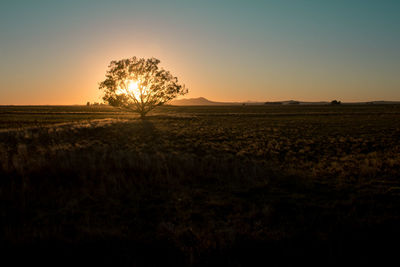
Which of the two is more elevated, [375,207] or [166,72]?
[166,72]

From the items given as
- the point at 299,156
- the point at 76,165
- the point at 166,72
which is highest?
the point at 166,72

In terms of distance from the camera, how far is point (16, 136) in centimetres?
1827

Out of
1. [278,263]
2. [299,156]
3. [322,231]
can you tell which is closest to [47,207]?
[278,263]

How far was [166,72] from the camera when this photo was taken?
158 ft

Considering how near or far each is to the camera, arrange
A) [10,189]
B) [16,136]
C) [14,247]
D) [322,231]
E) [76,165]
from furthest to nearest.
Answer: [16,136], [76,165], [10,189], [322,231], [14,247]

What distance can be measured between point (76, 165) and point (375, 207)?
8988 mm

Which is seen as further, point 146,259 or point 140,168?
point 140,168

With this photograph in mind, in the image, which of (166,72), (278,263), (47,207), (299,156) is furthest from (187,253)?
(166,72)

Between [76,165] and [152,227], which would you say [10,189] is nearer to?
[76,165]

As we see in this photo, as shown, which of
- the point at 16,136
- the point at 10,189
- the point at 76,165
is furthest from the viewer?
the point at 16,136

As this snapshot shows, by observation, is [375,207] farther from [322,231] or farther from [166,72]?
[166,72]

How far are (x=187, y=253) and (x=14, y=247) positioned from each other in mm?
2985

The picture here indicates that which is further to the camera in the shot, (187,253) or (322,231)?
(322,231)

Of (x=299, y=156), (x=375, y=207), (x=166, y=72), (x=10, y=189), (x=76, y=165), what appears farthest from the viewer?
(x=166, y=72)
